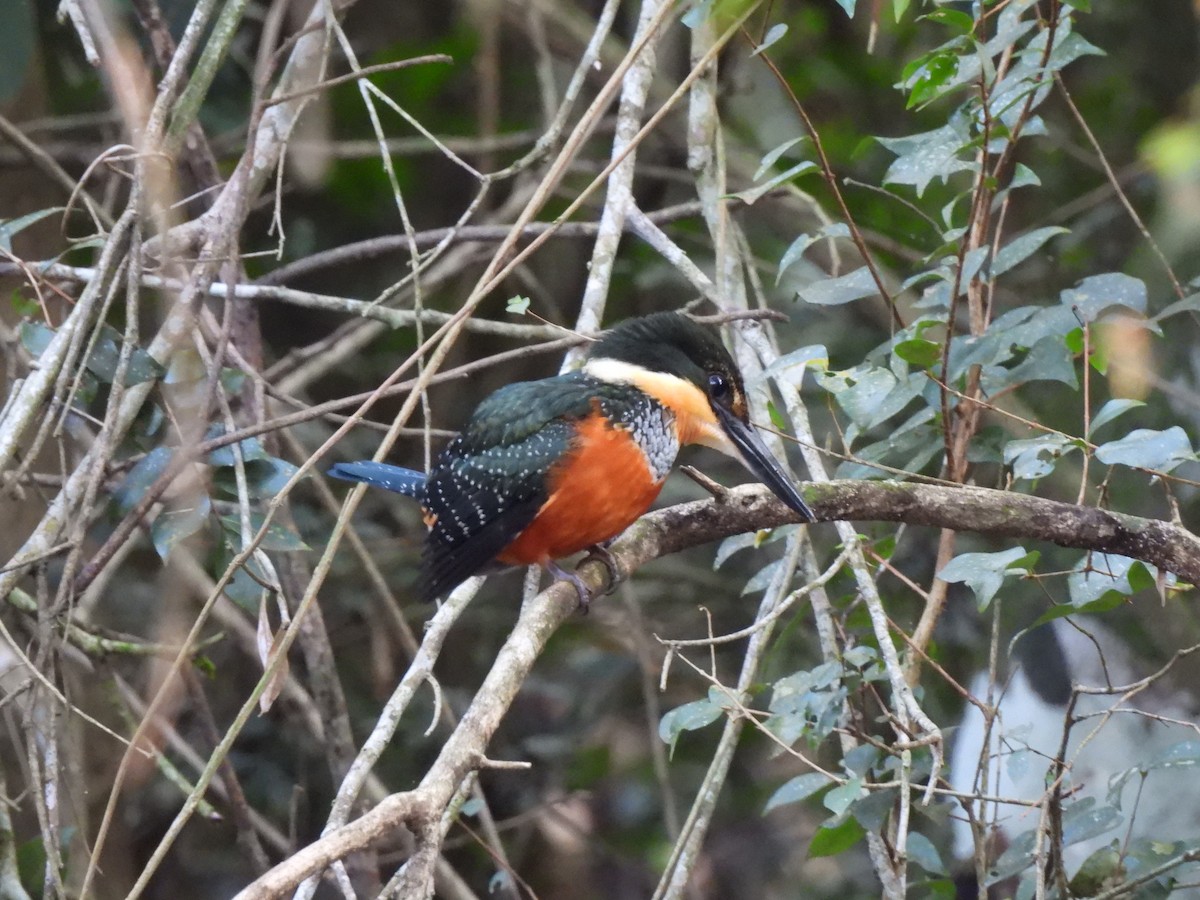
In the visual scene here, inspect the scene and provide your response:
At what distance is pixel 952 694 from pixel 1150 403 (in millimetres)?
953

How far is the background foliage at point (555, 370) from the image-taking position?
1948 millimetres

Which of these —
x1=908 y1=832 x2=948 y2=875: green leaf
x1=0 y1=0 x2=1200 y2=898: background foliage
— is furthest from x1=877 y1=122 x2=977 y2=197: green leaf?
x1=908 y1=832 x2=948 y2=875: green leaf

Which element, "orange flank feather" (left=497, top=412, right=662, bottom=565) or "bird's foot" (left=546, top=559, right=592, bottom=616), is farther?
"orange flank feather" (left=497, top=412, right=662, bottom=565)

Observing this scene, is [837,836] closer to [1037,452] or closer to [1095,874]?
[1095,874]

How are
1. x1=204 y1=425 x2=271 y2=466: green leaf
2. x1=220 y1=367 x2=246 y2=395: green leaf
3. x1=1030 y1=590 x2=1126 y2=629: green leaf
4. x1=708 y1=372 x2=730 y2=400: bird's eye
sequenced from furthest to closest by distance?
1. x1=708 y1=372 x2=730 y2=400: bird's eye
2. x1=220 y1=367 x2=246 y2=395: green leaf
3. x1=204 y1=425 x2=271 y2=466: green leaf
4. x1=1030 y1=590 x2=1126 y2=629: green leaf

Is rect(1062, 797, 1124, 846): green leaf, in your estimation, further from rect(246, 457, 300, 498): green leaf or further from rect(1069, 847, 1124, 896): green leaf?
rect(246, 457, 300, 498): green leaf

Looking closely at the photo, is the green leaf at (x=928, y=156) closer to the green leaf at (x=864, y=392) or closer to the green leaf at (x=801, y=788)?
the green leaf at (x=864, y=392)

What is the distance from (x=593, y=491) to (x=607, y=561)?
7.1 inches

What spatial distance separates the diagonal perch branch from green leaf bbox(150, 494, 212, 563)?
56 centimetres

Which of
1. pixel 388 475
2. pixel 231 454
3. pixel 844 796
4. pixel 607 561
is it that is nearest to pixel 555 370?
pixel 388 475

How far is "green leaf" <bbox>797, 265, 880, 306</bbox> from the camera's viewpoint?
2.14 metres

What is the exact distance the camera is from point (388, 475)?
2.88m

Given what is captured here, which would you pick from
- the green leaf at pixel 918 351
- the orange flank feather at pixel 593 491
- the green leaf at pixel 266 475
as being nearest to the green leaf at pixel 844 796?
the green leaf at pixel 918 351

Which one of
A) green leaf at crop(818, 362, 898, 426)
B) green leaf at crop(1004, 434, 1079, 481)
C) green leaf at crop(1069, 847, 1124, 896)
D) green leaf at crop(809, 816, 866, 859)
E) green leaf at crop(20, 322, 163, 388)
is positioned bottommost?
green leaf at crop(1069, 847, 1124, 896)
